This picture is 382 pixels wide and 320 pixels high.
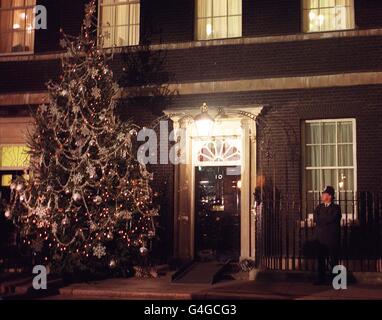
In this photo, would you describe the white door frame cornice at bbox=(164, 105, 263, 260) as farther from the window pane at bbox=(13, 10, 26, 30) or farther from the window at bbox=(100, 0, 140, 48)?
the window pane at bbox=(13, 10, 26, 30)

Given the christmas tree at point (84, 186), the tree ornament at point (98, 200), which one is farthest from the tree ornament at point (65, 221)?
the tree ornament at point (98, 200)

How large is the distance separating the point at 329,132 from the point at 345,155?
60 cm

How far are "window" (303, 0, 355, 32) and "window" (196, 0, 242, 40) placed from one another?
1545 millimetres

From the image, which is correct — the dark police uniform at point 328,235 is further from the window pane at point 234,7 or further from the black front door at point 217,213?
the window pane at point 234,7

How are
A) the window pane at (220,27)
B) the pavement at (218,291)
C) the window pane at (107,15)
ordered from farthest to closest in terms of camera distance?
1. the window pane at (107,15)
2. the window pane at (220,27)
3. the pavement at (218,291)

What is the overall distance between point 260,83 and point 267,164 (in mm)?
1811

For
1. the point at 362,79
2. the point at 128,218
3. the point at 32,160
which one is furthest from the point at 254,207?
the point at 32,160

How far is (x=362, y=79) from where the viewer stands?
12477mm

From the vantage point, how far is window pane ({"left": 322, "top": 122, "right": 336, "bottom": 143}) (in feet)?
41.7

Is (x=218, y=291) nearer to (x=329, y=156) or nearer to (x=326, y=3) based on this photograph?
(x=329, y=156)

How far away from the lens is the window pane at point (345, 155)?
12.6m

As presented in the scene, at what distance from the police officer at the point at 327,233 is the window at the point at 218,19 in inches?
194

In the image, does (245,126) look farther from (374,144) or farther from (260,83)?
(374,144)

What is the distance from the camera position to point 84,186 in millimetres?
11328
